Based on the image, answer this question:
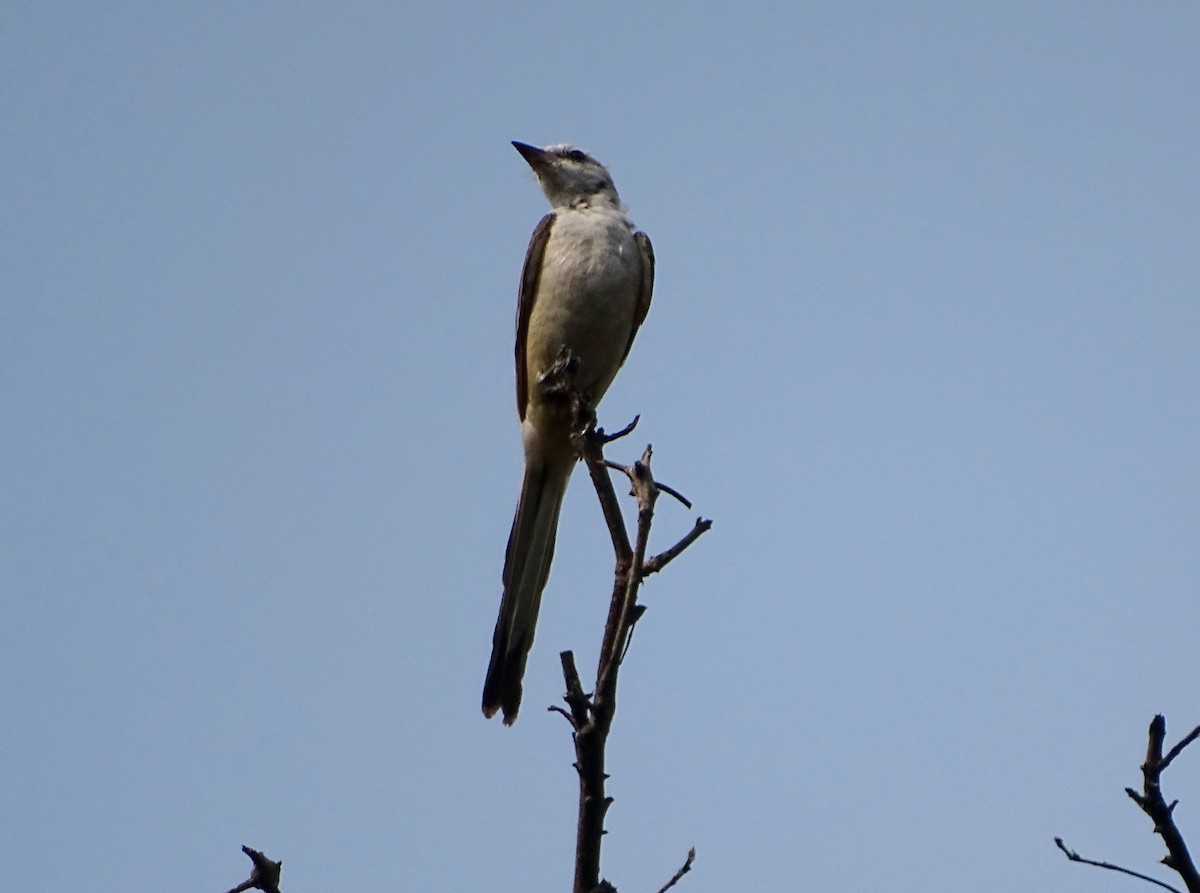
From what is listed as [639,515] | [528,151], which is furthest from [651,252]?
[639,515]

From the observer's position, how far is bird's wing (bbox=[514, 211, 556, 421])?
21.5ft

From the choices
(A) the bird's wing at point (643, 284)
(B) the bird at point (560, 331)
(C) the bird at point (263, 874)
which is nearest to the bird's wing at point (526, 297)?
(B) the bird at point (560, 331)

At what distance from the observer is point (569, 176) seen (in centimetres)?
753

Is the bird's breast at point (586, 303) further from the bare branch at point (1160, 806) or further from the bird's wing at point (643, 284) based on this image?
the bare branch at point (1160, 806)

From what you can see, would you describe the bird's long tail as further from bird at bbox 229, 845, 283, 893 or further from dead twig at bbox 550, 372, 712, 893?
bird at bbox 229, 845, 283, 893

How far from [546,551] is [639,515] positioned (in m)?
2.72

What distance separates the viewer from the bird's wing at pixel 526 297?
6559 mm

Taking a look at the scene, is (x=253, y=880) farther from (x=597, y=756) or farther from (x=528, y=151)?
(x=528, y=151)

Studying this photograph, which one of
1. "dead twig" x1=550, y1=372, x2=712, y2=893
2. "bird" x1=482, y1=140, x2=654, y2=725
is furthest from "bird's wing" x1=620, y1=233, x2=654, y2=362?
"dead twig" x1=550, y1=372, x2=712, y2=893

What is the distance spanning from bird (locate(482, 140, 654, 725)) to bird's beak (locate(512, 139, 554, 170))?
608 mm

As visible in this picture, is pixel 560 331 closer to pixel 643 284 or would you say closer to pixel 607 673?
pixel 643 284

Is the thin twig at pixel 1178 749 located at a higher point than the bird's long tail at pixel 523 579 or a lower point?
lower

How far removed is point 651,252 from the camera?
689 centimetres

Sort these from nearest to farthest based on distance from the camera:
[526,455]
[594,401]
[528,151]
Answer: [526,455] → [594,401] → [528,151]
